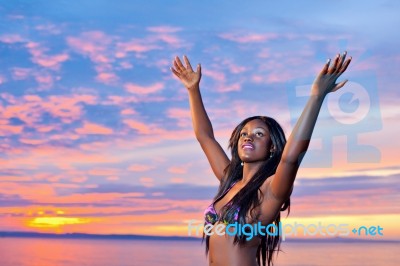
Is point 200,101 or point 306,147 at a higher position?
point 200,101

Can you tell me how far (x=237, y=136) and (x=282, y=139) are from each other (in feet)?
1.27

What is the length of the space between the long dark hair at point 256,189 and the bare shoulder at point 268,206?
4 cm

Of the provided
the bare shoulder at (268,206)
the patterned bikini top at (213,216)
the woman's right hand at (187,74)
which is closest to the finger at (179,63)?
the woman's right hand at (187,74)

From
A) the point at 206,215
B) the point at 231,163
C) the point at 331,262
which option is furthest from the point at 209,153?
the point at 331,262

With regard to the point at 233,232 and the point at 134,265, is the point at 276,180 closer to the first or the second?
the point at 233,232

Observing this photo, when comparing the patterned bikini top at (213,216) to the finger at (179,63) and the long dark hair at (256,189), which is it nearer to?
the long dark hair at (256,189)

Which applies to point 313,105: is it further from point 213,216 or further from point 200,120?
point 200,120

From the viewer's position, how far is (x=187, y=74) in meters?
6.79

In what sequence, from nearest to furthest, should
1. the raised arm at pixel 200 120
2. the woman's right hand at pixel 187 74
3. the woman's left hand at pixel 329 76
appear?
the woman's left hand at pixel 329 76
the raised arm at pixel 200 120
the woman's right hand at pixel 187 74

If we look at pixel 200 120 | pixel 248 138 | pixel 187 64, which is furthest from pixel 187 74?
pixel 248 138

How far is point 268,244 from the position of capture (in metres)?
5.87

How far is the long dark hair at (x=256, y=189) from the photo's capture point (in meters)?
5.62

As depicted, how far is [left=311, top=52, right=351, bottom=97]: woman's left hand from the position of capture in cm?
495

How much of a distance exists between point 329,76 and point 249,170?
3.82 ft
